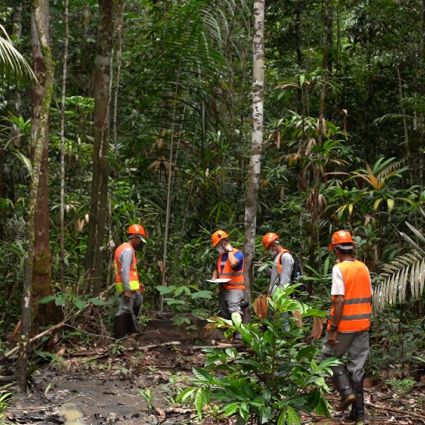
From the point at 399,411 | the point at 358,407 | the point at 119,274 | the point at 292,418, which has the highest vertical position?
the point at 119,274

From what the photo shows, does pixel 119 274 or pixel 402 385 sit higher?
pixel 119 274

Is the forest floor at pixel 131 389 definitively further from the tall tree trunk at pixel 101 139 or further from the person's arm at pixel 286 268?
the tall tree trunk at pixel 101 139

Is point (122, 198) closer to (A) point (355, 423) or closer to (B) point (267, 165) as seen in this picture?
(B) point (267, 165)

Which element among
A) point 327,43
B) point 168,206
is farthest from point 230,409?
point 327,43

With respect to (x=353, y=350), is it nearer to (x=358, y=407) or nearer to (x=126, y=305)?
(x=358, y=407)

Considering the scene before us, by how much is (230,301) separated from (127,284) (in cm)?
138

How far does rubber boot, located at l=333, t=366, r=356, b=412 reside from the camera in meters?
5.91

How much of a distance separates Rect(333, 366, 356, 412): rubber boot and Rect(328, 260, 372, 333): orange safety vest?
37cm

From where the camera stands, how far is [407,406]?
261 inches

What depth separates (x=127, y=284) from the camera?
853 cm

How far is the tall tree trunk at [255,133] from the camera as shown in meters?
8.66

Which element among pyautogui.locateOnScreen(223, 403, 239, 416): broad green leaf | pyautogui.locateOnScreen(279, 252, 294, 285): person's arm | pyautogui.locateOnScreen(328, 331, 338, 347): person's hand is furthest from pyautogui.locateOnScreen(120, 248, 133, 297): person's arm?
pyautogui.locateOnScreen(223, 403, 239, 416): broad green leaf

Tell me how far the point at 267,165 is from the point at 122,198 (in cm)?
368

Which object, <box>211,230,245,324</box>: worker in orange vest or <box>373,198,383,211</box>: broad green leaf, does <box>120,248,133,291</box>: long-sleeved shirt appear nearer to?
<box>211,230,245,324</box>: worker in orange vest
